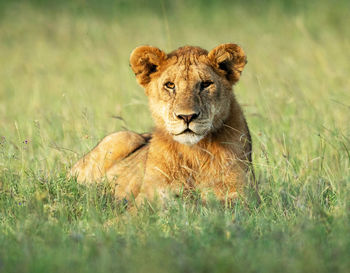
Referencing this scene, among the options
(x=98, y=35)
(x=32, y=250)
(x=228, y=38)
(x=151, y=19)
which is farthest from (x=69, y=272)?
(x=151, y=19)

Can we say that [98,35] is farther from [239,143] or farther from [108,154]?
[239,143]

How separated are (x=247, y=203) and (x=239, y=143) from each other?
0.55m

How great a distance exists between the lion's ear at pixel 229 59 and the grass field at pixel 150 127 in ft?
2.06

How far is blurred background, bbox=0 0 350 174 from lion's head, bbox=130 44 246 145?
50 centimetres

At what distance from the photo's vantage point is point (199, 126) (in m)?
4.18

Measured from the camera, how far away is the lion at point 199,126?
435 cm

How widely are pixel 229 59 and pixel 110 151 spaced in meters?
1.53

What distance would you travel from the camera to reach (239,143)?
15.1 feet

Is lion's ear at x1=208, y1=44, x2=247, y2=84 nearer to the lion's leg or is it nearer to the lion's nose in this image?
the lion's nose

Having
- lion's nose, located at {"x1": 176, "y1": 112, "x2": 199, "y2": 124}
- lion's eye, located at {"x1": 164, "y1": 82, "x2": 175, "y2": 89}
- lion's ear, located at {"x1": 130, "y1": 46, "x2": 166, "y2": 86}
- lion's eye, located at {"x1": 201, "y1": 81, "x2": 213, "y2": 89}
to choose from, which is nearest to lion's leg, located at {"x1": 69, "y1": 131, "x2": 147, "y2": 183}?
lion's ear, located at {"x1": 130, "y1": 46, "x2": 166, "y2": 86}

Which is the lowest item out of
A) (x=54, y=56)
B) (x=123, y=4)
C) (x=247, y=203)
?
(x=247, y=203)

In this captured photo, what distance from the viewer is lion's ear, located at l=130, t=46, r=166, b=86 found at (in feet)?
15.5

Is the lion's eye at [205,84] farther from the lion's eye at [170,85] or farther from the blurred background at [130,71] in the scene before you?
the blurred background at [130,71]

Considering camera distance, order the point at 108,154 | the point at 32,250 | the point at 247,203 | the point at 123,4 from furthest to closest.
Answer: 1. the point at 123,4
2. the point at 108,154
3. the point at 247,203
4. the point at 32,250
